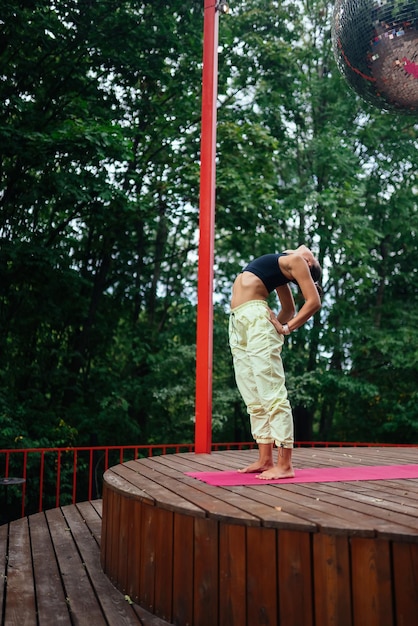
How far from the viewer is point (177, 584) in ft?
7.07

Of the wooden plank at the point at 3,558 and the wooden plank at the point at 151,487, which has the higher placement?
the wooden plank at the point at 151,487

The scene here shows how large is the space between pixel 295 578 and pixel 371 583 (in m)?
0.24

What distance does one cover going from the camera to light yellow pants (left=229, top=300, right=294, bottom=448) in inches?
115

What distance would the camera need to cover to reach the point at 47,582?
8.64ft

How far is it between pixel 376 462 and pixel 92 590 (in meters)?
2.06

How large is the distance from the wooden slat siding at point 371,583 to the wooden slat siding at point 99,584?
90 cm

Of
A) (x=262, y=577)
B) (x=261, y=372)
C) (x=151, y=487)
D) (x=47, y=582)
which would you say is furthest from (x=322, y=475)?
(x=47, y=582)

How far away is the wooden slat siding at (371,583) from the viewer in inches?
67.5

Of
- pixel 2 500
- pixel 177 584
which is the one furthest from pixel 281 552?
pixel 2 500

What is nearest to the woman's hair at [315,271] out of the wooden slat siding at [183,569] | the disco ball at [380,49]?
the disco ball at [380,49]

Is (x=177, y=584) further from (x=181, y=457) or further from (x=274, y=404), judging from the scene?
(x=181, y=457)

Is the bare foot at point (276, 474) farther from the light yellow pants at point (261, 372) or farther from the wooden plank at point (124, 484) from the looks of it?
the wooden plank at point (124, 484)

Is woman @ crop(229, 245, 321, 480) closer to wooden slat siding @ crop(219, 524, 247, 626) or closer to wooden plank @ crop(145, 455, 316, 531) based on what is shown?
wooden plank @ crop(145, 455, 316, 531)

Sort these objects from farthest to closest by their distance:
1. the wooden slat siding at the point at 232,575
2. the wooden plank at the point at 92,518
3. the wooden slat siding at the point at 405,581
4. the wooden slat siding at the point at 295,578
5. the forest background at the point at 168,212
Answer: the forest background at the point at 168,212, the wooden plank at the point at 92,518, the wooden slat siding at the point at 232,575, the wooden slat siding at the point at 295,578, the wooden slat siding at the point at 405,581
